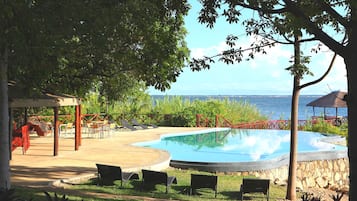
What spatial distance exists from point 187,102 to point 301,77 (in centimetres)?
1774

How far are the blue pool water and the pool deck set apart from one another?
148cm

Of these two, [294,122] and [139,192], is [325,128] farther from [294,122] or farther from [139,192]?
[139,192]

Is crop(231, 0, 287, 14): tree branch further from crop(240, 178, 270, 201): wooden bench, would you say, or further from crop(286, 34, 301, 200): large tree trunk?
crop(240, 178, 270, 201): wooden bench

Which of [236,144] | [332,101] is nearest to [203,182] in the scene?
[236,144]

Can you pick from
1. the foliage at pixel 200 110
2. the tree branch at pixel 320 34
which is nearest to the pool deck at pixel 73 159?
the tree branch at pixel 320 34

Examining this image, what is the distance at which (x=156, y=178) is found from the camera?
9.34 m

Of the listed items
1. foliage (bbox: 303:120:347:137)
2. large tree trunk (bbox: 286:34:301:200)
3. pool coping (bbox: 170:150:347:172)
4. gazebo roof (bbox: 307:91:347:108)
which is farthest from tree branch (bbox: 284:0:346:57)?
gazebo roof (bbox: 307:91:347:108)

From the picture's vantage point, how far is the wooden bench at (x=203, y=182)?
916 centimetres

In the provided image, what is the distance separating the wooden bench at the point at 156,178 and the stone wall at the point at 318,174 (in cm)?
471

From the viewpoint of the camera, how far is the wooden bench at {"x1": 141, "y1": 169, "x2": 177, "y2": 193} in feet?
30.3

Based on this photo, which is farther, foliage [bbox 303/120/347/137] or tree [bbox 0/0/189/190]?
foliage [bbox 303/120/347/137]

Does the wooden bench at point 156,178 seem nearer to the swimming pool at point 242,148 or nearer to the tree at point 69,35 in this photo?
the tree at point 69,35

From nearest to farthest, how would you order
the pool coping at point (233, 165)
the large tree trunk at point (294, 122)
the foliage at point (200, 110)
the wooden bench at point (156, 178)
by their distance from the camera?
the wooden bench at point (156, 178) < the large tree trunk at point (294, 122) < the pool coping at point (233, 165) < the foliage at point (200, 110)

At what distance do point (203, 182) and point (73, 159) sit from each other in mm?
4957
